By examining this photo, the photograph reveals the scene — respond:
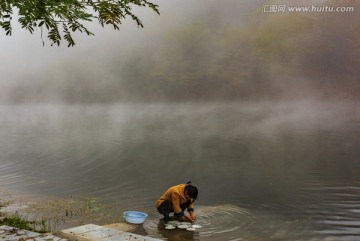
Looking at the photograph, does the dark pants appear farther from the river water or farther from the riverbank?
the riverbank

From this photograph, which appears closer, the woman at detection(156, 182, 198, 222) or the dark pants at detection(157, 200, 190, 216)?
the woman at detection(156, 182, 198, 222)

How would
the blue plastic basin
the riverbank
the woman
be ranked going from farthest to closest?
the blue plastic basin, the woman, the riverbank

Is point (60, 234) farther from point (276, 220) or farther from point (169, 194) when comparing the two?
point (276, 220)

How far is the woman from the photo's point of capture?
9.39m

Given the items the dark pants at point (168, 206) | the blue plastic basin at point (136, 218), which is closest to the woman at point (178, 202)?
the dark pants at point (168, 206)

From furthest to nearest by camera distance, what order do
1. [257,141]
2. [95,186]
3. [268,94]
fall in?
[268,94] < [257,141] < [95,186]

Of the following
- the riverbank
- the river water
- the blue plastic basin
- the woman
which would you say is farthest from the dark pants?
the riverbank

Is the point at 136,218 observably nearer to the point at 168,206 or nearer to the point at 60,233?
the point at 168,206

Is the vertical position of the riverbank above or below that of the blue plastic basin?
above

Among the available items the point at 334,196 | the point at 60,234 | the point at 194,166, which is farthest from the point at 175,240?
the point at 194,166

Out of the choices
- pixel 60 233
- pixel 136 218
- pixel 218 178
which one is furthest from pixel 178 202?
pixel 218 178

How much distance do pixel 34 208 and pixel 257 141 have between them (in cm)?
2097

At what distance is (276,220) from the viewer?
10.4 m

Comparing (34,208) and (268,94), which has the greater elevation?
(268,94)
